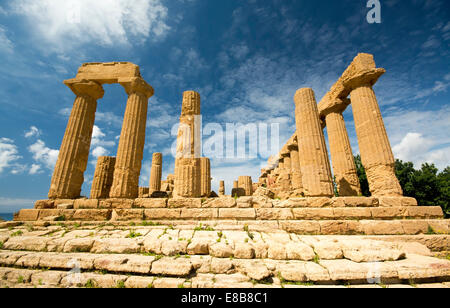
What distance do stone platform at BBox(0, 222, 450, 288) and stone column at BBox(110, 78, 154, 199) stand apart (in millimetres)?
3192

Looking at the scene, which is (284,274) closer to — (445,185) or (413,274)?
(413,274)

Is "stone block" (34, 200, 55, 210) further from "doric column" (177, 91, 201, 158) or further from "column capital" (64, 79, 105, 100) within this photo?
"doric column" (177, 91, 201, 158)

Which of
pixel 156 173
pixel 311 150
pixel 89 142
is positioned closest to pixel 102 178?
pixel 89 142

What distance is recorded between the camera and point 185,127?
402 inches

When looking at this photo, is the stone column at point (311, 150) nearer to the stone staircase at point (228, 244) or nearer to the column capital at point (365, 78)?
the stone staircase at point (228, 244)

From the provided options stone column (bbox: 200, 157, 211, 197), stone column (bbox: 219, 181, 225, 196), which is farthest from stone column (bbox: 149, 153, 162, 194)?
stone column (bbox: 219, 181, 225, 196)

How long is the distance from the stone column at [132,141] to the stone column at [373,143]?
505 inches

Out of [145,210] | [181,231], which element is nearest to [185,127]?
[145,210]

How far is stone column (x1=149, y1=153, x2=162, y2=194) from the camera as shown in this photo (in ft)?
58.7

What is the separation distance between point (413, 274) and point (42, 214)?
13798 millimetres

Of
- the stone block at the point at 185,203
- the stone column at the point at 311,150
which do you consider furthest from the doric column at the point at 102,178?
the stone column at the point at 311,150

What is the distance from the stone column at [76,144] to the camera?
31.8 feet

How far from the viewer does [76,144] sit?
34.2 feet

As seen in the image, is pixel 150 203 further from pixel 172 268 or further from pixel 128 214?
pixel 172 268
